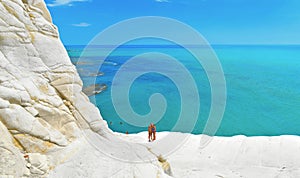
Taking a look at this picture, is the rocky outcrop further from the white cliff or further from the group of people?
the group of people

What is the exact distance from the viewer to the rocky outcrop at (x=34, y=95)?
7.87m

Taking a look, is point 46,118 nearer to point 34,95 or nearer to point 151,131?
point 34,95

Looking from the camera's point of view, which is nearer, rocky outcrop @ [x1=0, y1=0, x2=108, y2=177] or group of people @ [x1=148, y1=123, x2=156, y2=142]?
rocky outcrop @ [x1=0, y1=0, x2=108, y2=177]

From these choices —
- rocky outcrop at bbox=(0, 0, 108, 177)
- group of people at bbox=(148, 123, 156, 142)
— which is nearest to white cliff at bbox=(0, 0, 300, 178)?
rocky outcrop at bbox=(0, 0, 108, 177)

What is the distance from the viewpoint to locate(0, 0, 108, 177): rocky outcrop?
7.87m

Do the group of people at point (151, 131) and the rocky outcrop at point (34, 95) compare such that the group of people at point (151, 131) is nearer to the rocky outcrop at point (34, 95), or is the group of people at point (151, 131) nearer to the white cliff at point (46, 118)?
the white cliff at point (46, 118)

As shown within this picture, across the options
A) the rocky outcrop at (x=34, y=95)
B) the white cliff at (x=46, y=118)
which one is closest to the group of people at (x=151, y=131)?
the white cliff at (x=46, y=118)

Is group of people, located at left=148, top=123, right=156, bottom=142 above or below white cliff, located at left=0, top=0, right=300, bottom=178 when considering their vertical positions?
below

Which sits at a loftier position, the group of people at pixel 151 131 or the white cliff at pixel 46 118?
the white cliff at pixel 46 118

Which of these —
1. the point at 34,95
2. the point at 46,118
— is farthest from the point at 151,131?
the point at 34,95

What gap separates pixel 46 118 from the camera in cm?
918

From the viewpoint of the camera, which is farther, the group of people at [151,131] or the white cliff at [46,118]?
the group of people at [151,131]

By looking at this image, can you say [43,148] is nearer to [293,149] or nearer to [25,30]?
[25,30]

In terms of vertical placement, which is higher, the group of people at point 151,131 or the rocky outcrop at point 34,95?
the rocky outcrop at point 34,95
